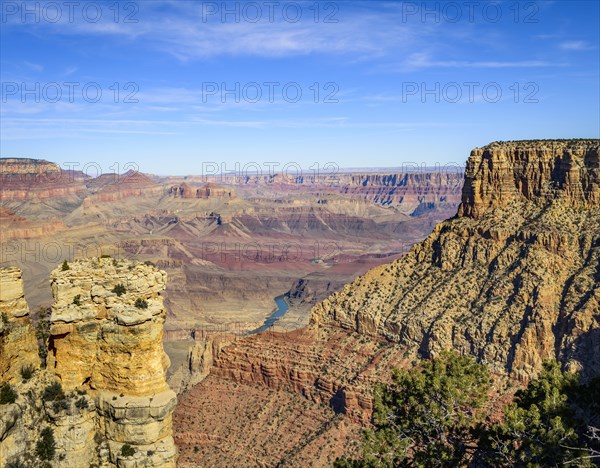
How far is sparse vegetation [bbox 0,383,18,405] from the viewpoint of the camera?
1898cm

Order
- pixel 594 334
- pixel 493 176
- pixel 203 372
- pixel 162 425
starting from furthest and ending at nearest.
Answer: pixel 203 372 → pixel 493 176 → pixel 594 334 → pixel 162 425

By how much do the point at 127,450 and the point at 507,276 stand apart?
45.4 meters

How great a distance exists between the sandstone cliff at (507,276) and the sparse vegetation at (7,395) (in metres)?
41.2

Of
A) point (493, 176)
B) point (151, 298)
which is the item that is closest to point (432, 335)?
point (493, 176)

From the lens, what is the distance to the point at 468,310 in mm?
56156

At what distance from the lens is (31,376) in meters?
20.4

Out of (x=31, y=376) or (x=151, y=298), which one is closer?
(x=31, y=376)

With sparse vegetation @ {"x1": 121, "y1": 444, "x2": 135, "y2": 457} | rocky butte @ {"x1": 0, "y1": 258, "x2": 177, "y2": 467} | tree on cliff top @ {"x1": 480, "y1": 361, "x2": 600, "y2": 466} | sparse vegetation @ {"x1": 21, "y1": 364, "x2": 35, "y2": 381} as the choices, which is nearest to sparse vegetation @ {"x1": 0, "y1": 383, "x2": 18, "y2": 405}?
rocky butte @ {"x1": 0, "y1": 258, "x2": 177, "y2": 467}

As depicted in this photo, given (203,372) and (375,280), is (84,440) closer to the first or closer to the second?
(375,280)

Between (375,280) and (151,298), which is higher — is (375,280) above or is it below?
below

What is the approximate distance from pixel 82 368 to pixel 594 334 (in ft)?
141

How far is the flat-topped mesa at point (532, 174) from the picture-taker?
6034 cm

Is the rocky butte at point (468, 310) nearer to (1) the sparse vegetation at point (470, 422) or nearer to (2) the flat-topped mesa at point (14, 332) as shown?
(1) the sparse vegetation at point (470, 422)

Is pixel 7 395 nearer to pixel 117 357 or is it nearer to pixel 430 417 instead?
pixel 117 357
